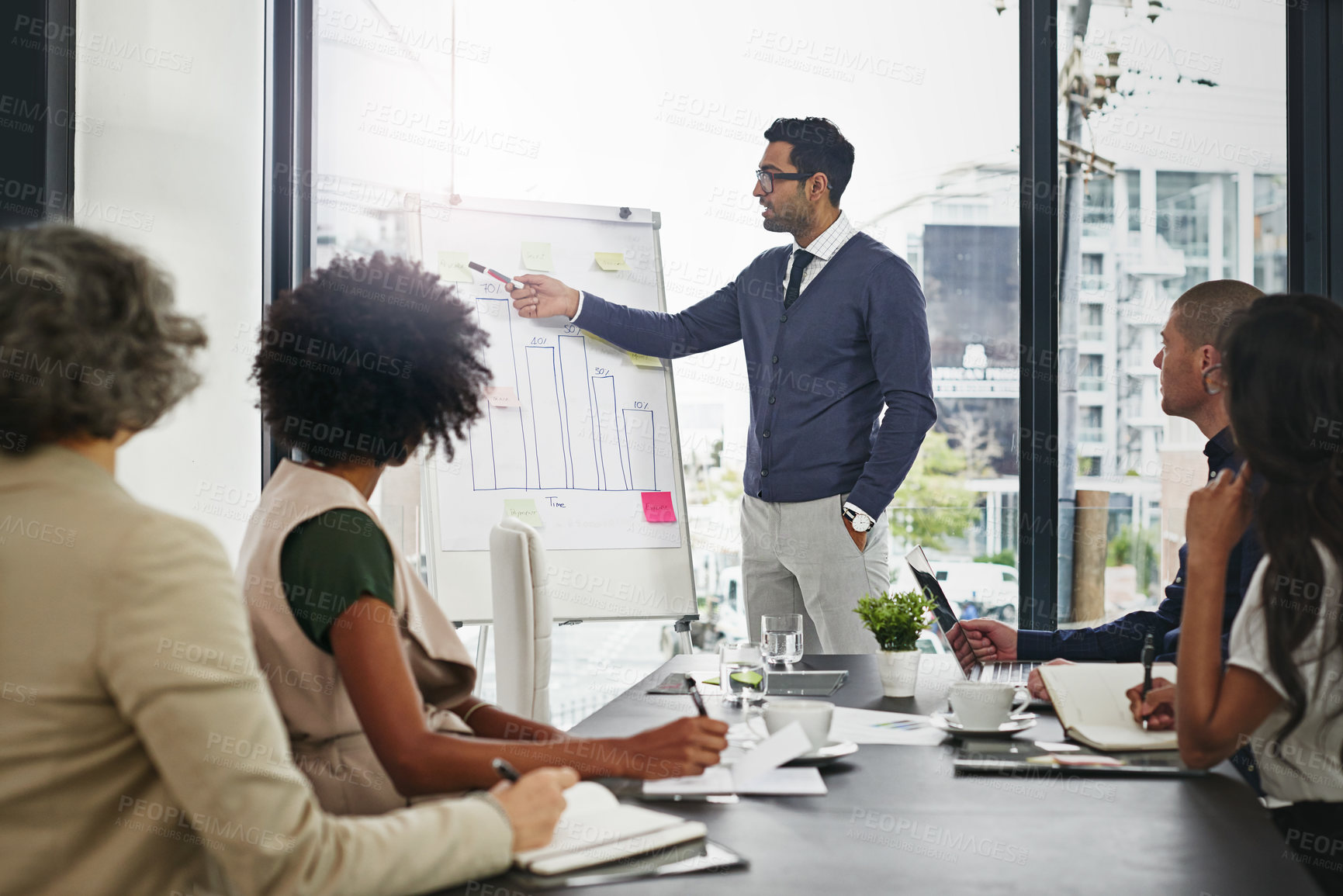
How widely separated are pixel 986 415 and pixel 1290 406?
2212mm

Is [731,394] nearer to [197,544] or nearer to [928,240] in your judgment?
[928,240]

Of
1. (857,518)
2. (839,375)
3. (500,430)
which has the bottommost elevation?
(857,518)

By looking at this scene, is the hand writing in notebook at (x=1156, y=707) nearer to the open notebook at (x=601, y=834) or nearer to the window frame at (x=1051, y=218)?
the open notebook at (x=601, y=834)

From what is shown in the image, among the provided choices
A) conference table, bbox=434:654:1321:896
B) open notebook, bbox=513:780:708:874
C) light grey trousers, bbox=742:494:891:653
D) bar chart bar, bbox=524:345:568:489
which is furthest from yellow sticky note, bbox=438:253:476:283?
open notebook, bbox=513:780:708:874

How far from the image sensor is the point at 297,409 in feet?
4.66

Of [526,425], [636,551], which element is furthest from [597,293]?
[636,551]

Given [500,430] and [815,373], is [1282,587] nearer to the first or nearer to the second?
[815,373]

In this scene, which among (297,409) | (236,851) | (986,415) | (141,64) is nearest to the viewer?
(236,851)

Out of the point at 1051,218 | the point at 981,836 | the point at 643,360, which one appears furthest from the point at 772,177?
the point at 981,836

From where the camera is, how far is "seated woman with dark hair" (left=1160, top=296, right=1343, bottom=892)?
1.30 m

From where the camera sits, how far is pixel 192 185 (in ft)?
10.9

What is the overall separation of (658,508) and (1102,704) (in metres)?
1.81

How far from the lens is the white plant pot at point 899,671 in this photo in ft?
5.93

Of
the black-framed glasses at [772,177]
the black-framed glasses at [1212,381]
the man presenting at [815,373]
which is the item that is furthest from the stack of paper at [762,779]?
the black-framed glasses at [772,177]
